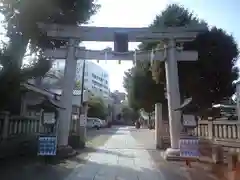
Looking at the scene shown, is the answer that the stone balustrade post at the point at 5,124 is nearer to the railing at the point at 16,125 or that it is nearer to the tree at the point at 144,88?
the railing at the point at 16,125

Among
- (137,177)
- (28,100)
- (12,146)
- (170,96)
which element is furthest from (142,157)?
(28,100)

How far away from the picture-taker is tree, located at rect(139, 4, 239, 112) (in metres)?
19.8

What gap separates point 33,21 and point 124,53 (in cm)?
444

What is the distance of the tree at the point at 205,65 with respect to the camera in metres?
19.8

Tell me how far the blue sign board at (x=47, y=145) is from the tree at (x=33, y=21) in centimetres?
216

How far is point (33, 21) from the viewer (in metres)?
13.7

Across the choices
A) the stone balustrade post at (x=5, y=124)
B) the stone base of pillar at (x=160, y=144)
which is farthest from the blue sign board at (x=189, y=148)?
the stone balustrade post at (x=5, y=124)

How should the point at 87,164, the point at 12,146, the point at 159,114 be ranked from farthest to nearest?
the point at 159,114
the point at 12,146
the point at 87,164

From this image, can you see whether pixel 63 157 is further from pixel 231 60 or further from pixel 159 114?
pixel 231 60

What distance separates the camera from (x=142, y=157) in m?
14.2

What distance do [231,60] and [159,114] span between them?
6833 mm

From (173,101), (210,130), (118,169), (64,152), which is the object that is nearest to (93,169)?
(118,169)

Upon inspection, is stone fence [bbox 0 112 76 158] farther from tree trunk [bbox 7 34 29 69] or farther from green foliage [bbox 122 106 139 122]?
green foliage [bbox 122 106 139 122]

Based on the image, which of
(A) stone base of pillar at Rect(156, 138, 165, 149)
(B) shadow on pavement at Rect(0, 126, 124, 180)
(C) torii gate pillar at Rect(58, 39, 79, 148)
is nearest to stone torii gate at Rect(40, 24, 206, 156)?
(C) torii gate pillar at Rect(58, 39, 79, 148)
